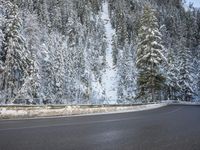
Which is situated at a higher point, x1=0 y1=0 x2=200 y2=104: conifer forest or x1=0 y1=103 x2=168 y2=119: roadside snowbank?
x1=0 y1=0 x2=200 y2=104: conifer forest

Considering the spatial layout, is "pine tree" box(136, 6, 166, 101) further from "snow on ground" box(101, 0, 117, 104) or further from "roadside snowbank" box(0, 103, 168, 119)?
"snow on ground" box(101, 0, 117, 104)

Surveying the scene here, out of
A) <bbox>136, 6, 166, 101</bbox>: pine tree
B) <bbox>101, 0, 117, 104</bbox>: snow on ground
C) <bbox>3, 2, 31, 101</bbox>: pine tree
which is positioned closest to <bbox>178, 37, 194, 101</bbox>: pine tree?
<bbox>101, 0, 117, 104</bbox>: snow on ground

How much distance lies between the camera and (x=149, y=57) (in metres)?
45.8

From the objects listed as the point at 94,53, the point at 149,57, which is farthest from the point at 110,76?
the point at 149,57

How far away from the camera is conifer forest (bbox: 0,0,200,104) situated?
42406 millimetres

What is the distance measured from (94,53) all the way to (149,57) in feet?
202

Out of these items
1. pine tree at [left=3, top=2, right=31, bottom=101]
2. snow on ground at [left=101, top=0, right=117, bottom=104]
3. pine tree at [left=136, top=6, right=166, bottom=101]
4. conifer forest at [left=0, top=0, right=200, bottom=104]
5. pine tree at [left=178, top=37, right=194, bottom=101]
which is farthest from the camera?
snow on ground at [left=101, top=0, right=117, bottom=104]

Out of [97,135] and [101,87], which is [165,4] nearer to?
[101,87]

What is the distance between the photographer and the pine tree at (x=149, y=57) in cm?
4559

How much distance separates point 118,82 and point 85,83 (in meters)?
10.5

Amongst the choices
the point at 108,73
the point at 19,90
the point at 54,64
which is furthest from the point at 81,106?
the point at 108,73

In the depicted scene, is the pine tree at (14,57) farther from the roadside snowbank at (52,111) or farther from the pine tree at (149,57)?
the roadside snowbank at (52,111)

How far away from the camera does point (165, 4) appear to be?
6929 inches

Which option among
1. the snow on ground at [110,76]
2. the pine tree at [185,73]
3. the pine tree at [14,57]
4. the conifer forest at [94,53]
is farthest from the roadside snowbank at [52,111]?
the snow on ground at [110,76]
